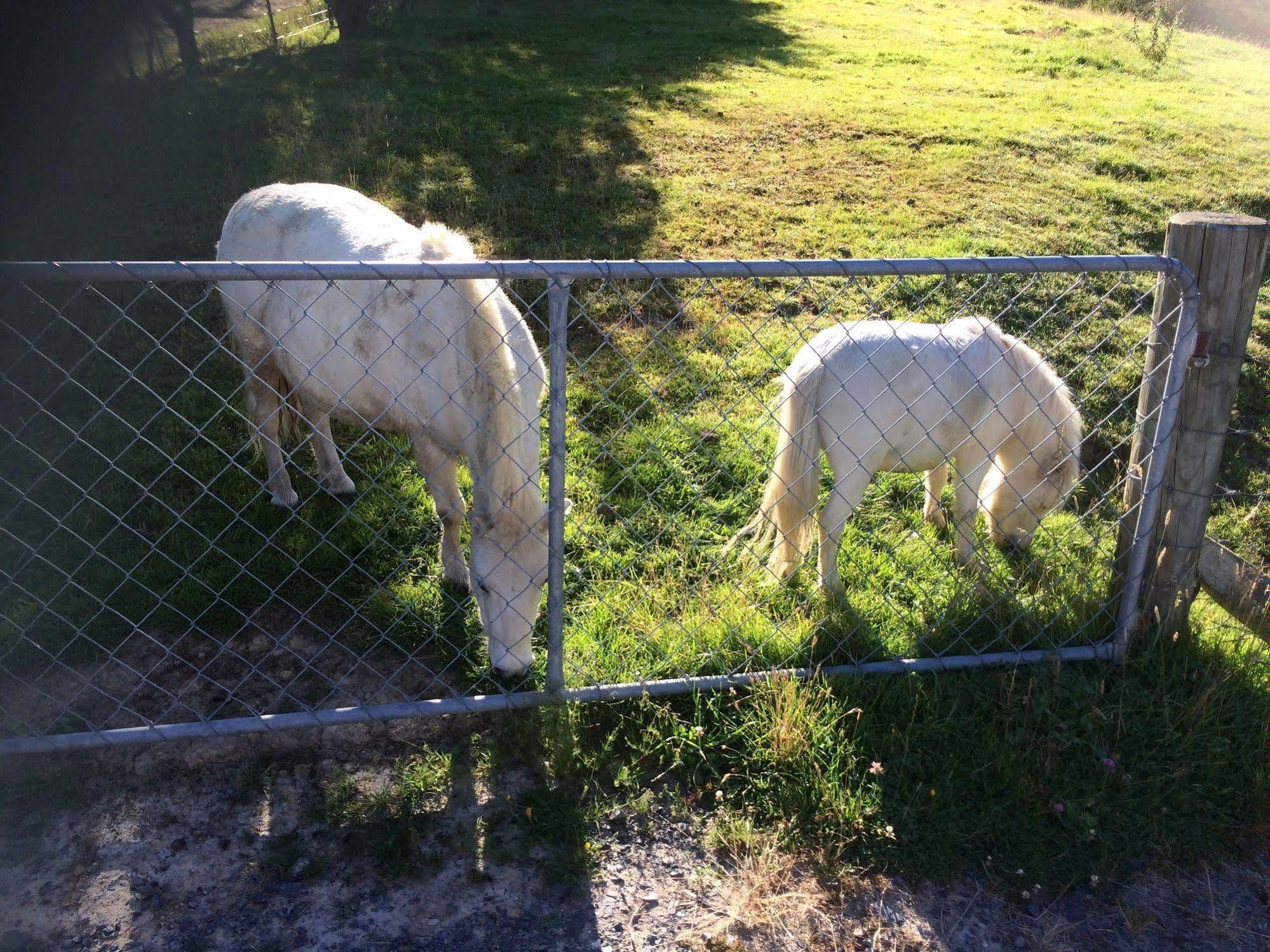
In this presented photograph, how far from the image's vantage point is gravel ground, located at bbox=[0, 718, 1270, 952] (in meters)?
2.60

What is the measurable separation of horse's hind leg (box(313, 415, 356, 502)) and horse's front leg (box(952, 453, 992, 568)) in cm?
321

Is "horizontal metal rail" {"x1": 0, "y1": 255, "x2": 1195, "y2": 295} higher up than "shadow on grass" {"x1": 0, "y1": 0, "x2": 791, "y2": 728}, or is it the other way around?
"horizontal metal rail" {"x1": 0, "y1": 255, "x2": 1195, "y2": 295}

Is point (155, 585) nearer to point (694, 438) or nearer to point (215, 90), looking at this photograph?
point (694, 438)

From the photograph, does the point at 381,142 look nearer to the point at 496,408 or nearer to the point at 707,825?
the point at 496,408

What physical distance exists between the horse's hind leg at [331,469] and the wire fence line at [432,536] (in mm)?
15

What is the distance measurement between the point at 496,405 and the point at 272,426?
6.93 ft

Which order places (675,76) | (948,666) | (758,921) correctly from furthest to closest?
(675,76) → (948,666) → (758,921)

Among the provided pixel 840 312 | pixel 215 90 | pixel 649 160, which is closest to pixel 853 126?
pixel 649 160

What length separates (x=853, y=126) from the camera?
10422 mm

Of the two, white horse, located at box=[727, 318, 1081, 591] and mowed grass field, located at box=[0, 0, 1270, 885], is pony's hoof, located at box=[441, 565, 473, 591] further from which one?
white horse, located at box=[727, 318, 1081, 591]

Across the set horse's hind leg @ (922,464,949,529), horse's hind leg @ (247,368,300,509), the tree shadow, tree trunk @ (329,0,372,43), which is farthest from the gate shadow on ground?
tree trunk @ (329,0,372,43)

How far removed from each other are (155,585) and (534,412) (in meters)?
1.98

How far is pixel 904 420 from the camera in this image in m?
3.96

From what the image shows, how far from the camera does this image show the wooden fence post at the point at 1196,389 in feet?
10.2
